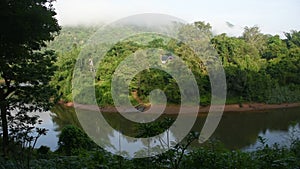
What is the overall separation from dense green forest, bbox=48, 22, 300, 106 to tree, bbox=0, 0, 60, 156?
832cm

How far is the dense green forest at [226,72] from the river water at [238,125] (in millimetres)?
992

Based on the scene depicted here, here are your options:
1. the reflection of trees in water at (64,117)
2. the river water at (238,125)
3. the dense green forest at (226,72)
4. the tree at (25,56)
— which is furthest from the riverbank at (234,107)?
the tree at (25,56)

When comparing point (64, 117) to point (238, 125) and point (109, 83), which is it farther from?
point (238, 125)

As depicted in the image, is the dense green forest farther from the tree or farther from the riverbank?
the tree

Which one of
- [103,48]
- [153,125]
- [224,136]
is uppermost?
[103,48]

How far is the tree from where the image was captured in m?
3.57

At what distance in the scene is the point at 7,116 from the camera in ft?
15.4

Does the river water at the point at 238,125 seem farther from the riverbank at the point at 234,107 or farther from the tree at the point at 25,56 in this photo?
the tree at the point at 25,56

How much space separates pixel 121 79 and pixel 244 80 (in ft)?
18.7

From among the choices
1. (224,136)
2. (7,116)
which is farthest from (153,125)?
(224,136)

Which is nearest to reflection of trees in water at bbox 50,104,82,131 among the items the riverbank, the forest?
the forest

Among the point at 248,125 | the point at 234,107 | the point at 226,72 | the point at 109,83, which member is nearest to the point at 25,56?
the point at 248,125

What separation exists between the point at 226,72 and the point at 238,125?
3.57m

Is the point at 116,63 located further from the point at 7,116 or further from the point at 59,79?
the point at 7,116
